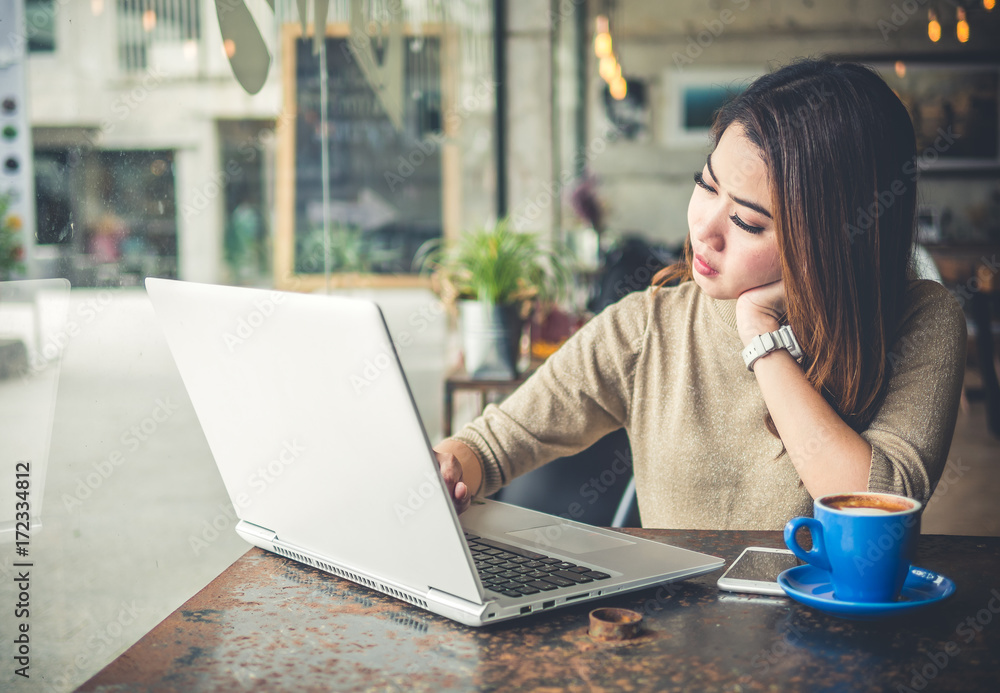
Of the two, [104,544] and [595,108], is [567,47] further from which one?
[104,544]

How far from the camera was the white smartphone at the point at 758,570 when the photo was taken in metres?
0.80

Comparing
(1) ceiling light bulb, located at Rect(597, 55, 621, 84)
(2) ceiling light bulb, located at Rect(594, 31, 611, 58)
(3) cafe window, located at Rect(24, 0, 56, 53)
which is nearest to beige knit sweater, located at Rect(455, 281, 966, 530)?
(3) cafe window, located at Rect(24, 0, 56, 53)

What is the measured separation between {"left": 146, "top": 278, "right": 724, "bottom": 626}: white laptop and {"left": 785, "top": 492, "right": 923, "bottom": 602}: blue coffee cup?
0.13m

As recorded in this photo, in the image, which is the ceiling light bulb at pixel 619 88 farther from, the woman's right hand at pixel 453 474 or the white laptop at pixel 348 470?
the white laptop at pixel 348 470

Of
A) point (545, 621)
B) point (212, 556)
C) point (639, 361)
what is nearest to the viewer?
point (545, 621)

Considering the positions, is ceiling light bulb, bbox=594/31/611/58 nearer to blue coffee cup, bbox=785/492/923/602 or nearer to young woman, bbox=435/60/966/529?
young woman, bbox=435/60/966/529

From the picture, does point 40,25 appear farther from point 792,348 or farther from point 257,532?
point 792,348

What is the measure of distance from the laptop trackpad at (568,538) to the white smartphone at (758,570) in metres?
0.12

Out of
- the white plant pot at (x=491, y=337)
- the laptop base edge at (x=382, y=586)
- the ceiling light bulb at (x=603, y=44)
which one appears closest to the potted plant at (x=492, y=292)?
the white plant pot at (x=491, y=337)

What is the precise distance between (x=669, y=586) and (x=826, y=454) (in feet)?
1.14

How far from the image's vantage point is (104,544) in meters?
1.23

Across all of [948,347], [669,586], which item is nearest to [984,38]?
[948,347]

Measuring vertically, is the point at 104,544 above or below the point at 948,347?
below

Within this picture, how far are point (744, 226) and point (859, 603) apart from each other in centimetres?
55
